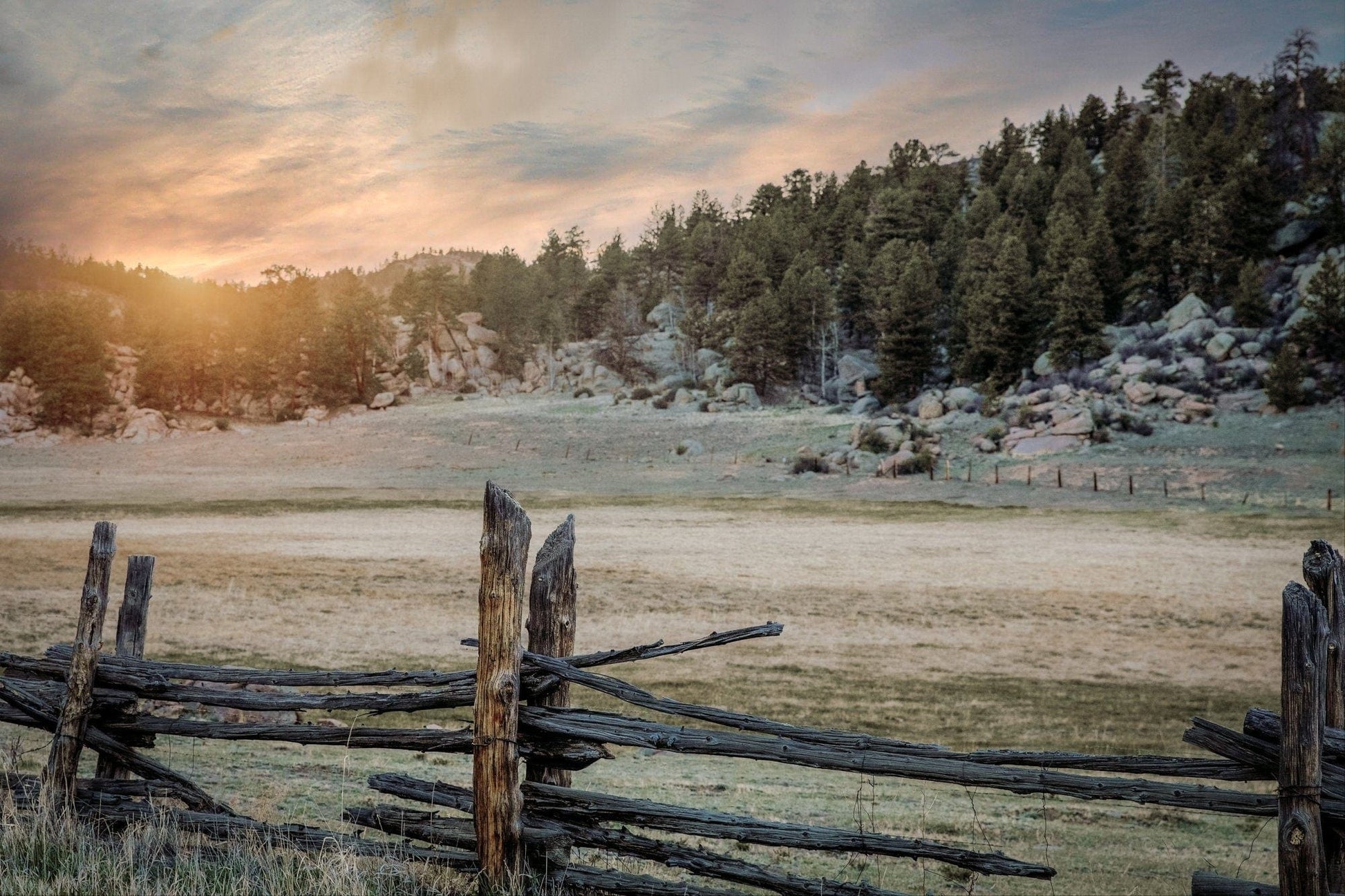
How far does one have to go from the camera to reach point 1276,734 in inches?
152

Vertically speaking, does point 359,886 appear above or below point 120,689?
below

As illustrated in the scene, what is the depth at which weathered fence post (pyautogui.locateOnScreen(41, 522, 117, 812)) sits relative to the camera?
227 inches

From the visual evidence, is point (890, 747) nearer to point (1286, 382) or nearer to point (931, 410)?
point (1286, 382)

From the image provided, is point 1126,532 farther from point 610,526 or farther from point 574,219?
point 574,219

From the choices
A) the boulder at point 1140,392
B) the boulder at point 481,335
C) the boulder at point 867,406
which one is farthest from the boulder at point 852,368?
the boulder at point 481,335

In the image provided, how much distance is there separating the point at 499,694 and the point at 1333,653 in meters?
3.71

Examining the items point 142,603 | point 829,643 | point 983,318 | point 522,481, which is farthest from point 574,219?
point 142,603

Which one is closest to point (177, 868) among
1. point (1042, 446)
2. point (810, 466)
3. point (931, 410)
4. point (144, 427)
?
point (810, 466)

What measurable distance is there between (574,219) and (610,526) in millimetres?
118393

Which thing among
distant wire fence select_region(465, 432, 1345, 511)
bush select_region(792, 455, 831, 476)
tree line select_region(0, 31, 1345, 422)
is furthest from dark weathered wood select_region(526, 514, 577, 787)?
bush select_region(792, 455, 831, 476)

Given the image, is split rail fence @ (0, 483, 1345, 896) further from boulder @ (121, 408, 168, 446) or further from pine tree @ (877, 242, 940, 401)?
pine tree @ (877, 242, 940, 401)

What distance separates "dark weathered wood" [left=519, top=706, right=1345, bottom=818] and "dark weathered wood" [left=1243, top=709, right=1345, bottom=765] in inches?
7.3

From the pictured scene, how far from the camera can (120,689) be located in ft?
19.5

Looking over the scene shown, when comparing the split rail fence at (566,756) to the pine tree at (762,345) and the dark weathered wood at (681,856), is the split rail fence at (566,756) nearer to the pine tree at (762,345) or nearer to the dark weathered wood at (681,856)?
the dark weathered wood at (681,856)
